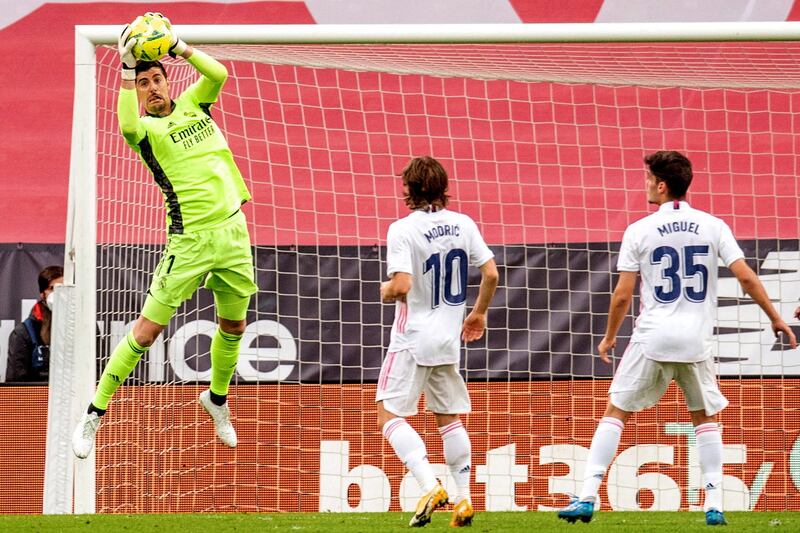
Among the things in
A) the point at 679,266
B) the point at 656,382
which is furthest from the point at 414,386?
the point at 679,266

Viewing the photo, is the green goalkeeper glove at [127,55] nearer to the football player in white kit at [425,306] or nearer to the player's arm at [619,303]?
the football player in white kit at [425,306]

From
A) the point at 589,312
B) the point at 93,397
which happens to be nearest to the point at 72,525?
the point at 93,397

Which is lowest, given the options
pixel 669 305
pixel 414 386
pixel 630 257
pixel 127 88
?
pixel 414 386

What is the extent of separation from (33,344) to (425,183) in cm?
451

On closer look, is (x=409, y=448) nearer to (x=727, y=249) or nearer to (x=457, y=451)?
(x=457, y=451)

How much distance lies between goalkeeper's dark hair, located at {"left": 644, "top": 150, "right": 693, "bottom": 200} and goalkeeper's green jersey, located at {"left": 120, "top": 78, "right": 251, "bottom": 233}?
2303mm

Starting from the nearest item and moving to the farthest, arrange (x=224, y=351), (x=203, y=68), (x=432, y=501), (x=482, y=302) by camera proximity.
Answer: (x=432, y=501) < (x=482, y=302) < (x=203, y=68) < (x=224, y=351)

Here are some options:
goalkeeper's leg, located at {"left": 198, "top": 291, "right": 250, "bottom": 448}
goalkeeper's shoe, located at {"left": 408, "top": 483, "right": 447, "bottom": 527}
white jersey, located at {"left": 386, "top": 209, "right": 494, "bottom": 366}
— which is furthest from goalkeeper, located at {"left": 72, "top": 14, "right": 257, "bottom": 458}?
goalkeeper's shoe, located at {"left": 408, "top": 483, "right": 447, "bottom": 527}

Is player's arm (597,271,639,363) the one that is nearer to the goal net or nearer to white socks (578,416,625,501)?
white socks (578,416,625,501)

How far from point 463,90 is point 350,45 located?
2726 mm

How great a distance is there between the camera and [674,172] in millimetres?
5797

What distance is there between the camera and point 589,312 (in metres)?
9.06

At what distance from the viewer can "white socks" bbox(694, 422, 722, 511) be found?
19.3 ft

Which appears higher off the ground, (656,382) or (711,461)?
(656,382)
